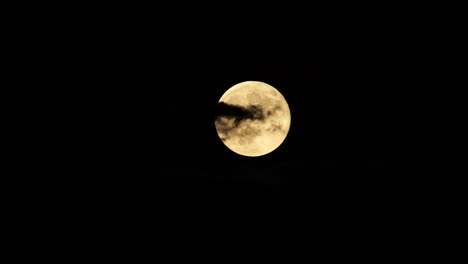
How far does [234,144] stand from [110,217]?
2.13 meters

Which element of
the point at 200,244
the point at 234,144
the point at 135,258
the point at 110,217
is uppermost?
the point at 234,144

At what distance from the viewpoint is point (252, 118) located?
14.2 feet

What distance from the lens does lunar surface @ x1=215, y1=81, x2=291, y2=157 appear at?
14.3 feet

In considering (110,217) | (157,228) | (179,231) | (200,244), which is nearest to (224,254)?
(200,244)

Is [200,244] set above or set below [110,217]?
below

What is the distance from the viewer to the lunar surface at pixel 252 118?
4.35 meters

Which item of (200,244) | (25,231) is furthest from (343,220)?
(25,231)

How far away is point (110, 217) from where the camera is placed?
11.8 feet

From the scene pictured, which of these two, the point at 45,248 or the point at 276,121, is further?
the point at 276,121

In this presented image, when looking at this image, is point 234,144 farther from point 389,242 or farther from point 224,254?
point 389,242

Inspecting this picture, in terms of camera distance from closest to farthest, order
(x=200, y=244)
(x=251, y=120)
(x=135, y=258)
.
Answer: (x=135, y=258), (x=200, y=244), (x=251, y=120)

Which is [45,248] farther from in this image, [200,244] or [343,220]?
[343,220]

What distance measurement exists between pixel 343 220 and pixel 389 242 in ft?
1.90

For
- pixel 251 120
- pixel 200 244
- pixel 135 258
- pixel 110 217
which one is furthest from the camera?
pixel 251 120
